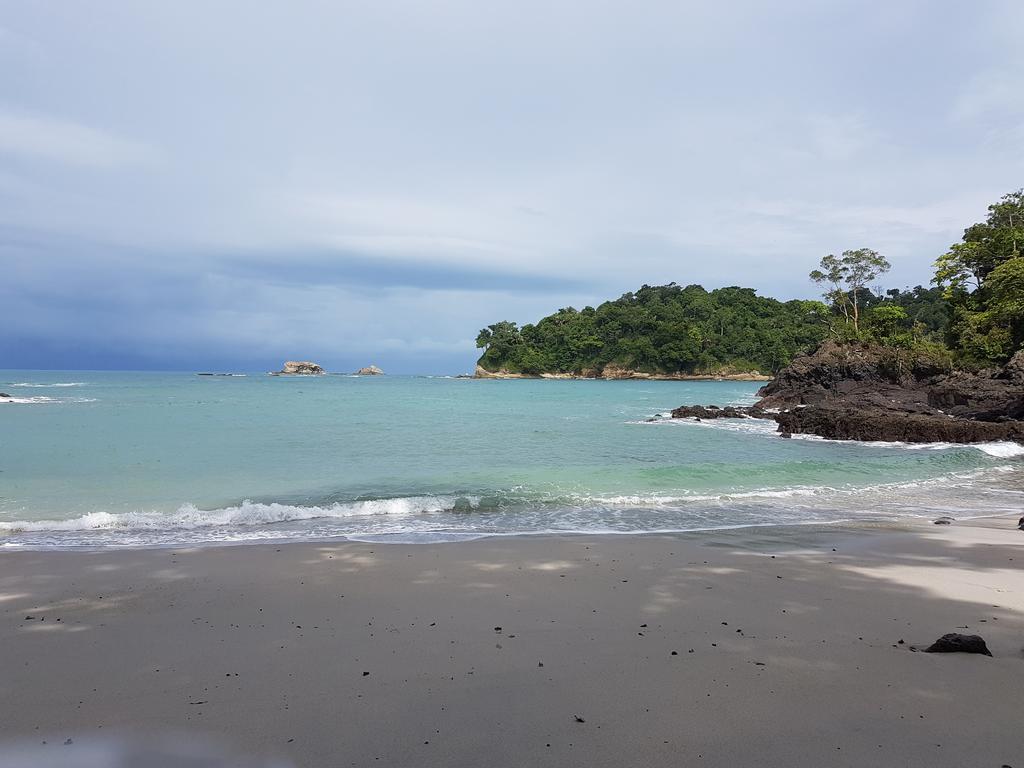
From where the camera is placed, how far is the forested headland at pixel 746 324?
40.7 meters

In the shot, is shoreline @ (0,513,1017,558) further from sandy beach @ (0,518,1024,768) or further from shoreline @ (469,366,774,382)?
shoreline @ (469,366,774,382)

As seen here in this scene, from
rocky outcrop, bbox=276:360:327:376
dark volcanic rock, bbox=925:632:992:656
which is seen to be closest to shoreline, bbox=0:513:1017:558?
dark volcanic rock, bbox=925:632:992:656

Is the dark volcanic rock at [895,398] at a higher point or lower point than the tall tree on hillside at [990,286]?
lower

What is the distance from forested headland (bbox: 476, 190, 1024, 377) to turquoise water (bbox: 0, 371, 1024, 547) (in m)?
27.1

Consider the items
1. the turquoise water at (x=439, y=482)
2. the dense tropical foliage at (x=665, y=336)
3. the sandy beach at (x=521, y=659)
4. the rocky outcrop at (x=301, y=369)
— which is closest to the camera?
the sandy beach at (x=521, y=659)

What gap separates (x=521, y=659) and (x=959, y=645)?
3.05 m

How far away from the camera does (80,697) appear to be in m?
3.65

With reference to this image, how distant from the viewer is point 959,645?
409cm

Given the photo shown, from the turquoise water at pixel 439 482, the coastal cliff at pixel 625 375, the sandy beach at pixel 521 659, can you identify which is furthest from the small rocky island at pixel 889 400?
the coastal cliff at pixel 625 375

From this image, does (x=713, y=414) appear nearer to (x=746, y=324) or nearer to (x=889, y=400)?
(x=889, y=400)

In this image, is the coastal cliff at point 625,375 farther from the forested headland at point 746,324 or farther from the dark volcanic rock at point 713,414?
the dark volcanic rock at point 713,414

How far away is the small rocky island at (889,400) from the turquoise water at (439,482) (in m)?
1.50

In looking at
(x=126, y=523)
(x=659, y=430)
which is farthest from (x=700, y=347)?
(x=126, y=523)

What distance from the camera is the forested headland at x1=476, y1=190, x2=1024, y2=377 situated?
40688mm
